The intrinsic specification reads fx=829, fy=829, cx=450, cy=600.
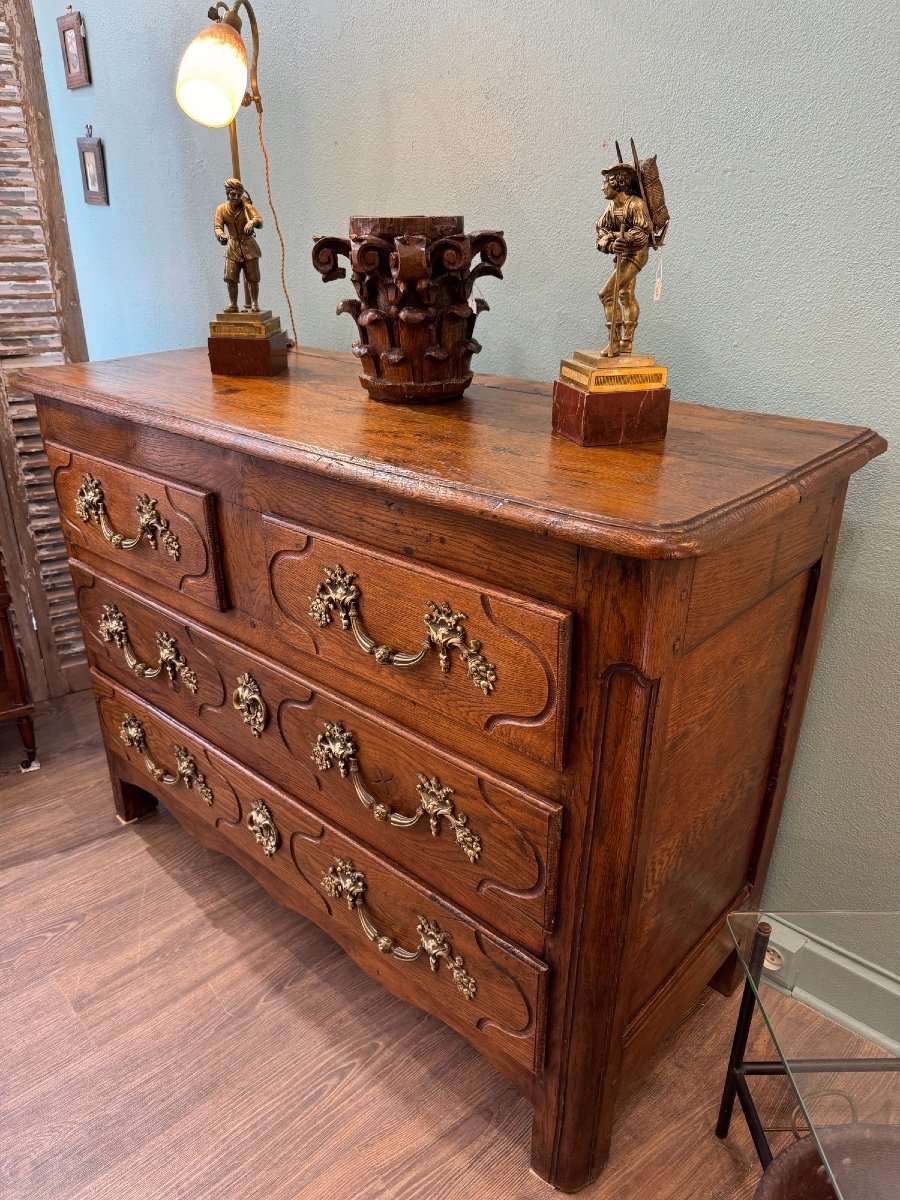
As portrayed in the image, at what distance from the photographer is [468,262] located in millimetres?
1066

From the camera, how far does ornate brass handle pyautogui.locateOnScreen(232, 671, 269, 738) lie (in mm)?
1217

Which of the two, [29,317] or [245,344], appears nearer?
[245,344]

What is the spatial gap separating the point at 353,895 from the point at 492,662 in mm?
525

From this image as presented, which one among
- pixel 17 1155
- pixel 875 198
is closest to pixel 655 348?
pixel 875 198

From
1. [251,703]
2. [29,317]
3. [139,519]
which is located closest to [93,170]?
[29,317]

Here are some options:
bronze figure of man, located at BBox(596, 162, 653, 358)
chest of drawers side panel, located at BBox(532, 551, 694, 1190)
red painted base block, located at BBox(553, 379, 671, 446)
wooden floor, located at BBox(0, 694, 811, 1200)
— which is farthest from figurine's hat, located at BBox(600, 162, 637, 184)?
wooden floor, located at BBox(0, 694, 811, 1200)

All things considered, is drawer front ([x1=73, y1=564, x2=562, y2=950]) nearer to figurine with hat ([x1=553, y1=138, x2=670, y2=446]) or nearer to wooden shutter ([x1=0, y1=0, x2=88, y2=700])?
figurine with hat ([x1=553, y1=138, x2=670, y2=446])

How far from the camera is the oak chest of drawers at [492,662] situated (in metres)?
0.79

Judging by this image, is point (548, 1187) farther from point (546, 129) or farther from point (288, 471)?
point (546, 129)

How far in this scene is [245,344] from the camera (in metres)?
1.33

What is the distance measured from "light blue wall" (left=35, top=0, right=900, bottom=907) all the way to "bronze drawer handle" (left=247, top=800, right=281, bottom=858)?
2.69 ft

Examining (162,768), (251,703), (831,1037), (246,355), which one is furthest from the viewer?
(162,768)

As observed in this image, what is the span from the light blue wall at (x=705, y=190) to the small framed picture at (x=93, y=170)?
61cm

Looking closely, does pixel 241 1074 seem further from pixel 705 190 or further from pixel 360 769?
pixel 705 190
